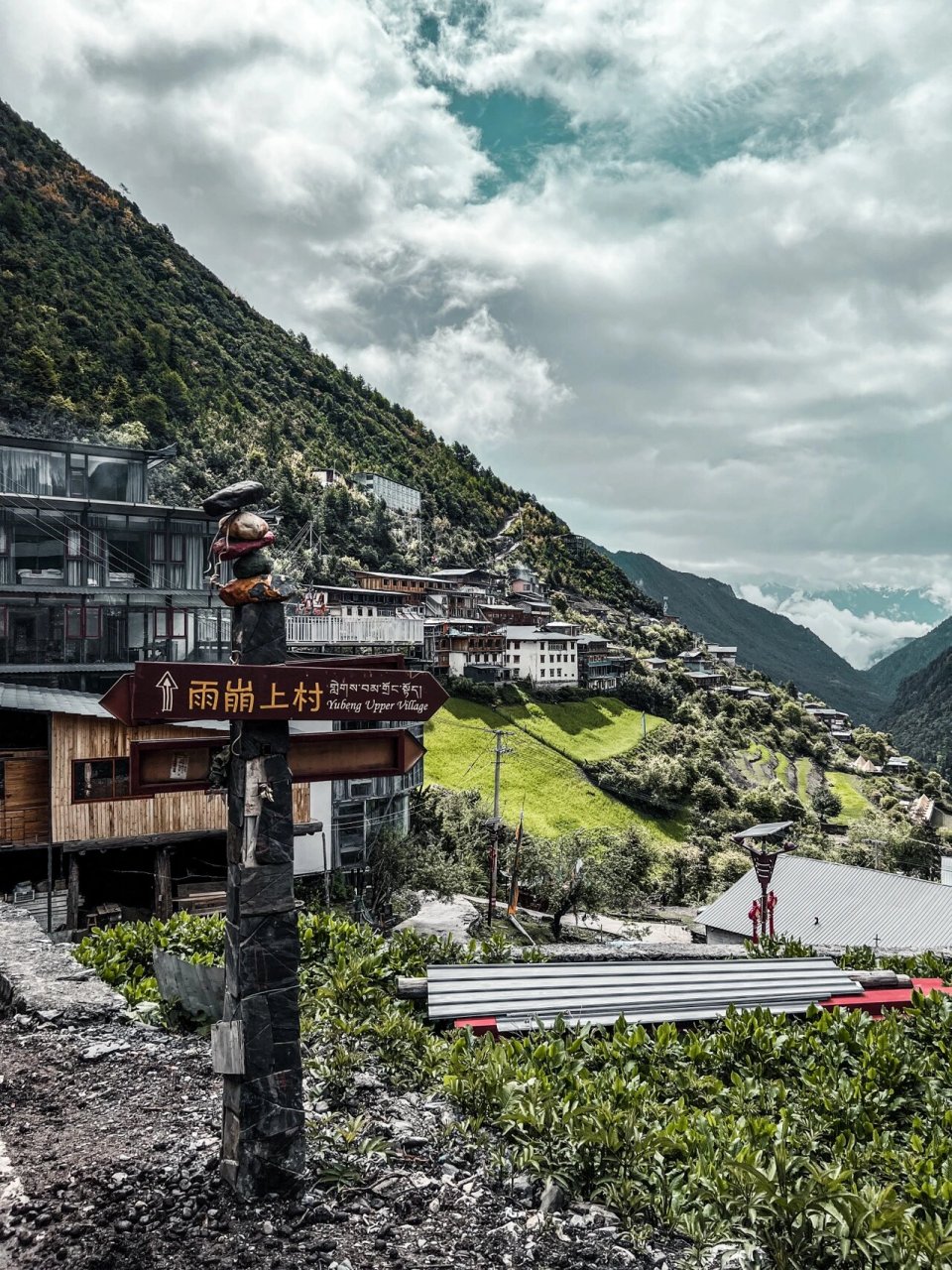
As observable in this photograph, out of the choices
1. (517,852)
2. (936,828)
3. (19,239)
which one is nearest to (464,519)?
(19,239)

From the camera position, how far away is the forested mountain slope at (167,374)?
99.0 meters

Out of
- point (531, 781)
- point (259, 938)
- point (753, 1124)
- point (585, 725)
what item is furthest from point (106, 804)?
point (585, 725)

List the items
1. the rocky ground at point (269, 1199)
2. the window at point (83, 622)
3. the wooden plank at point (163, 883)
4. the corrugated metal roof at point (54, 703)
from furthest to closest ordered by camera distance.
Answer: the window at point (83, 622) < the wooden plank at point (163, 883) < the corrugated metal roof at point (54, 703) < the rocky ground at point (269, 1199)

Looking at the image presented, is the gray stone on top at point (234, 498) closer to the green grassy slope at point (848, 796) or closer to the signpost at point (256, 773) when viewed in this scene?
the signpost at point (256, 773)

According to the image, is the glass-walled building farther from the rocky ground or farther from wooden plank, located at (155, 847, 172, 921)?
the rocky ground

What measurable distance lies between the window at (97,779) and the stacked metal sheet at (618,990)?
590 inches

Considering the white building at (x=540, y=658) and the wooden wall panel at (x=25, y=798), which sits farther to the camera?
the white building at (x=540, y=658)

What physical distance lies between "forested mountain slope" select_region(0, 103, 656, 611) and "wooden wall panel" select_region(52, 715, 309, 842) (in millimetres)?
78392

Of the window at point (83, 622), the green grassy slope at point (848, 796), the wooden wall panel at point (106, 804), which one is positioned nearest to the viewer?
the wooden wall panel at point (106, 804)

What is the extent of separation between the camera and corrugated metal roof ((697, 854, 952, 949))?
30.6 m

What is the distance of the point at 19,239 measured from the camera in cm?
12200

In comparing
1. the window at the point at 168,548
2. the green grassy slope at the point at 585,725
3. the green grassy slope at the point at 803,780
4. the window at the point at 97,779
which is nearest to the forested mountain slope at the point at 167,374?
the green grassy slope at the point at 585,725

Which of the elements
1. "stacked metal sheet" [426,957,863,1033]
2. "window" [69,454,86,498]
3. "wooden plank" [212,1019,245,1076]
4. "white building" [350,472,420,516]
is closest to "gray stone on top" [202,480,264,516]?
"wooden plank" [212,1019,245,1076]

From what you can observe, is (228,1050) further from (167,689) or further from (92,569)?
(92,569)
